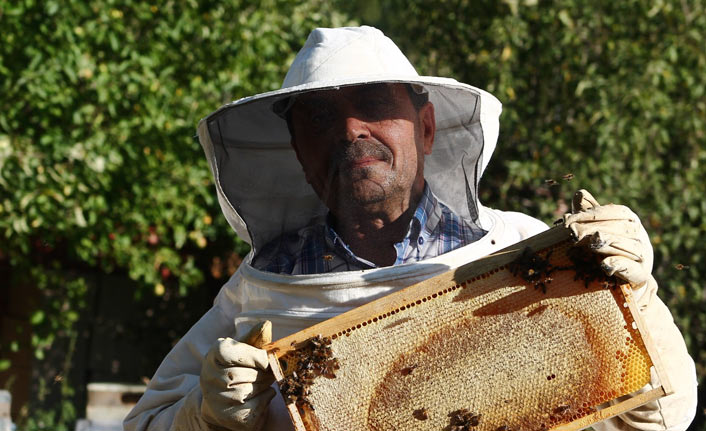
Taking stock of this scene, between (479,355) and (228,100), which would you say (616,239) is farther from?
(228,100)

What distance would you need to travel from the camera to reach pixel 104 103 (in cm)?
579

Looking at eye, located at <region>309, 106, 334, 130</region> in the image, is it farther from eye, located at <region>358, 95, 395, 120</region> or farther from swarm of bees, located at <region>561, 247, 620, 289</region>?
swarm of bees, located at <region>561, 247, 620, 289</region>

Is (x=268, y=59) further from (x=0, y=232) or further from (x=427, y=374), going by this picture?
(x=427, y=374)

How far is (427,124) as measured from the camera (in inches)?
107

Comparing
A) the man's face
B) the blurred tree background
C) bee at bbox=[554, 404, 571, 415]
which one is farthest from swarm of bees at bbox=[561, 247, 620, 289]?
the blurred tree background

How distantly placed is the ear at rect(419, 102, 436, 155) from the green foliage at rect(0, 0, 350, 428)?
11.5ft

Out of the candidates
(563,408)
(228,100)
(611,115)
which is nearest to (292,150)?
(563,408)

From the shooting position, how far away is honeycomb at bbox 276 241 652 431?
2076 millimetres

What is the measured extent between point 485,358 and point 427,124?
88cm

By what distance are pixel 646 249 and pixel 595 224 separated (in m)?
0.16

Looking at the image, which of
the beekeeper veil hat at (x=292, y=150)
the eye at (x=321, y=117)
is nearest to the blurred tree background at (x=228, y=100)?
the beekeeper veil hat at (x=292, y=150)

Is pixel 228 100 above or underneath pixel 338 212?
above

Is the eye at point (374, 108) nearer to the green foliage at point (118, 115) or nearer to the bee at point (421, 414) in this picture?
the bee at point (421, 414)

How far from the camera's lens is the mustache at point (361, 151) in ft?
8.30
